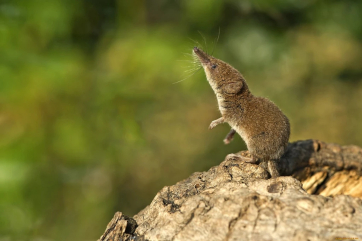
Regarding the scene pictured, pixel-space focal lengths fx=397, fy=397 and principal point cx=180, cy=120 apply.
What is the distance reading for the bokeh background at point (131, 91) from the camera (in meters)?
4.71

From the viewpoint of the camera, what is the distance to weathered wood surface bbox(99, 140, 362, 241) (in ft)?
6.46

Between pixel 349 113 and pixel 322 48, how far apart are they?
116 cm

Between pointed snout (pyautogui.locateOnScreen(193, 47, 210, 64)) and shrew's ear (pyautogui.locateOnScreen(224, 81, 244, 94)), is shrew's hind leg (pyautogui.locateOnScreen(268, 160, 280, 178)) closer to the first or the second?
shrew's ear (pyautogui.locateOnScreen(224, 81, 244, 94))

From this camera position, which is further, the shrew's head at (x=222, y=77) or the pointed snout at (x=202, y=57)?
the pointed snout at (x=202, y=57)

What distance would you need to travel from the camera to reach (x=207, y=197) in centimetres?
226

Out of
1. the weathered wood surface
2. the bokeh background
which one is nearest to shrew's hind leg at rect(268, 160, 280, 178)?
the weathered wood surface

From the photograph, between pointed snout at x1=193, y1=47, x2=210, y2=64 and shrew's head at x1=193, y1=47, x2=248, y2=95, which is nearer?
shrew's head at x1=193, y1=47, x2=248, y2=95

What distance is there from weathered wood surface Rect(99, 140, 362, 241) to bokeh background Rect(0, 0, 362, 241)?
1.89m

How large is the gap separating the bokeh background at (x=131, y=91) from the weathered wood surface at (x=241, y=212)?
6.21 ft

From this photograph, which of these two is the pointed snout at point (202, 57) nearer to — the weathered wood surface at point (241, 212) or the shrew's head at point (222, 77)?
the shrew's head at point (222, 77)

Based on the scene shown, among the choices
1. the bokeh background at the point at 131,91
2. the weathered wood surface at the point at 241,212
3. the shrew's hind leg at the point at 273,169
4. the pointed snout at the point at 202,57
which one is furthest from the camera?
the bokeh background at the point at 131,91

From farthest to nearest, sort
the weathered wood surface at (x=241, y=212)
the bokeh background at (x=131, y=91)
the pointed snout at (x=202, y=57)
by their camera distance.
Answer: the bokeh background at (x=131, y=91)
the pointed snout at (x=202, y=57)
the weathered wood surface at (x=241, y=212)

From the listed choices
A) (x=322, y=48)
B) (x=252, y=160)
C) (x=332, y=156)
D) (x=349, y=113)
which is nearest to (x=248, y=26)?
(x=322, y=48)

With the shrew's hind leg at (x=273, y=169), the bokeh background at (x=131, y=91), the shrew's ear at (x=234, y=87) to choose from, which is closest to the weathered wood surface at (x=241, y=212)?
the shrew's hind leg at (x=273, y=169)
